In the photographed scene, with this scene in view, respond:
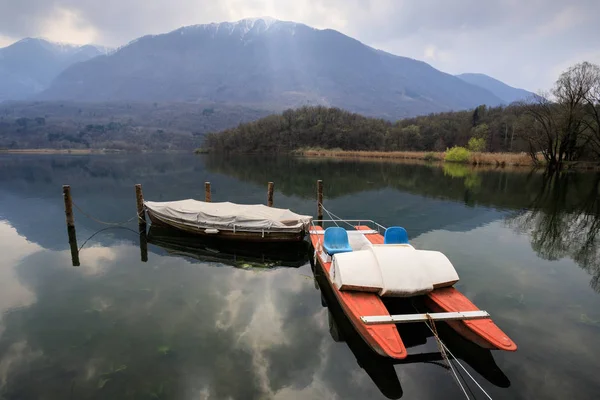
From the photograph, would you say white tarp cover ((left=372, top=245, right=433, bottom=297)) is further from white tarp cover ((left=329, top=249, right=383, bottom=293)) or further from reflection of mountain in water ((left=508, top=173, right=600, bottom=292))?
reflection of mountain in water ((left=508, top=173, right=600, bottom=292))

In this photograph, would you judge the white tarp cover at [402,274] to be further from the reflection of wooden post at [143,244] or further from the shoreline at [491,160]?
the shoreline at [491,160]

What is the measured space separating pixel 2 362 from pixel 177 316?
4142mm

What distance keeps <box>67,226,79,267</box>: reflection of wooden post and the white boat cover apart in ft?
41.6

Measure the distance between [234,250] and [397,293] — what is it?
9.77 metres

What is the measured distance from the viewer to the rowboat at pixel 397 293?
7.90 metres

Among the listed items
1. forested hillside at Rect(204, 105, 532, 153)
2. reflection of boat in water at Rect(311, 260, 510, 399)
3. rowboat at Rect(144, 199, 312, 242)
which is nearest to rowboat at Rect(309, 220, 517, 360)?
reflection of boat in water at Rect(311, 260, 510, 399)

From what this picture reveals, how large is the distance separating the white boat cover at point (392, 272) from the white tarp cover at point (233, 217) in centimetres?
691

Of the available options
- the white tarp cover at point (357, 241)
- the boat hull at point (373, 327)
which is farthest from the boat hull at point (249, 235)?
the boat hull at point (373, 327)

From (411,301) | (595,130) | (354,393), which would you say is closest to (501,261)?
(411,301)

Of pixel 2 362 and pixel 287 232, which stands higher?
pixel 287 232

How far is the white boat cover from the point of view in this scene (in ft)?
30.5

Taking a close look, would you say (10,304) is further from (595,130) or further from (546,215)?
(595,130)

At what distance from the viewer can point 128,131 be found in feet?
643

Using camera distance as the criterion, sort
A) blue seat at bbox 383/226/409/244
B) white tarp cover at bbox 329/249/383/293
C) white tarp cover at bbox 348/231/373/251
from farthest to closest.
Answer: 1. white tarp cover at bbox 348/231/373/251
2. blue seat at bbox 383/226/409/244
3. white tarp cover at bbox 329/249/383/293
